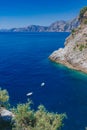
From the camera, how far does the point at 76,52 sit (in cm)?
15050

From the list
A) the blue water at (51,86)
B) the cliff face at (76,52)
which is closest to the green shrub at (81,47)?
the cliff face at (76,52)

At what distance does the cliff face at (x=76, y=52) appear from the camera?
143700 millimetres

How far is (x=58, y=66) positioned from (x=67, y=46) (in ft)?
53.2

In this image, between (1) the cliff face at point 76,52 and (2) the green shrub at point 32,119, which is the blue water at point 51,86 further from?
(2) the green shrub at point 32,119

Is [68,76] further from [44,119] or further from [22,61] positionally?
[44,119]

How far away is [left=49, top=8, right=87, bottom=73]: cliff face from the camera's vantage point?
14370cm

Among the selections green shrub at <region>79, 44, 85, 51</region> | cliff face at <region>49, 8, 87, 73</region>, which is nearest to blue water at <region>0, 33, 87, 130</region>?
cliff face at <region>49, 8, 87, 73</region>

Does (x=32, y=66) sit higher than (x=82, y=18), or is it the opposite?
(x=82, y=18)

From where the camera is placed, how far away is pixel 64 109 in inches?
3538

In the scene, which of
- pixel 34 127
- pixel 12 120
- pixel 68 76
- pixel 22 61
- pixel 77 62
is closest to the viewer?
pixel 34 127

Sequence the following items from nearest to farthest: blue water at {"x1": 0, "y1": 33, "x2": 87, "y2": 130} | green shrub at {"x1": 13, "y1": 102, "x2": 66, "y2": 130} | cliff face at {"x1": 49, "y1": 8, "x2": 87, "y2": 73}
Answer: green shrub at {"x1": 13, "y1": 102, "x2": 66, "y2": 130}, blue water at {"x1": 0, "y1": 33, "x2": 87, "y2": 130}, cliff face at {"x1": 49, "y1": 8, "x2": 87, "y2": 73}

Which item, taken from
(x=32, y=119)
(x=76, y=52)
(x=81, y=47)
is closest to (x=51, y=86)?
(x=76, y=52)

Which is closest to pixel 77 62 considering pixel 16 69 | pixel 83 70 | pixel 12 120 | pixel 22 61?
pixel 83 70

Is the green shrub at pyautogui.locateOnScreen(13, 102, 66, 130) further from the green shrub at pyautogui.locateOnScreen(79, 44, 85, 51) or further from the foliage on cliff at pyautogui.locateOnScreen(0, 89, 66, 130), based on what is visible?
the green shrub at pyautogui.locateOnScreen(79, 44, 85, 51)
